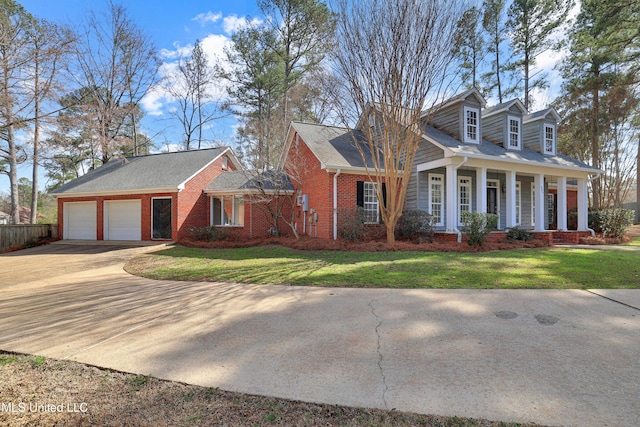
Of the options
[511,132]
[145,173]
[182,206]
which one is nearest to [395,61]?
[511,132]

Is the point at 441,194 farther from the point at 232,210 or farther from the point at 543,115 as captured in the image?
the point at 232,210

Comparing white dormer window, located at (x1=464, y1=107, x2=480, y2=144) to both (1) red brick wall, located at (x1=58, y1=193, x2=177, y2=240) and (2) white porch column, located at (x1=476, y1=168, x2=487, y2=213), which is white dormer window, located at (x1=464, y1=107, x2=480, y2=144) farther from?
(1) red brick wall, located at (x1=58, y1=193, x2=177, y2=240)

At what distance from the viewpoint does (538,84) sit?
76.6ft

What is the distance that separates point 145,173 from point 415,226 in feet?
50.7

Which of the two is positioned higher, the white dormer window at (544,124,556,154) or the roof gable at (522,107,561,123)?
the roof gable at (522,107,561,123)

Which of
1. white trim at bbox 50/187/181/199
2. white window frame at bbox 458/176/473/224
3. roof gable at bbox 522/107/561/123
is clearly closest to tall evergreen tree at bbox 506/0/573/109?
roof gable at bbox 522/107/561/123

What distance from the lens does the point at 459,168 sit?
14.7 m

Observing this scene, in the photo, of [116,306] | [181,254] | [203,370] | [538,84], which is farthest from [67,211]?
[538,84]

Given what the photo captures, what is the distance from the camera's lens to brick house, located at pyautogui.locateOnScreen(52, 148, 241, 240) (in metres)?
16.5

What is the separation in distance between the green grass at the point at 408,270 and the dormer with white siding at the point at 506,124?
7505 mm

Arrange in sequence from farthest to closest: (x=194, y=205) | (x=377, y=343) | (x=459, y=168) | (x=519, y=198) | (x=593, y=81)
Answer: (x=593, y=81) → (x=194, y=205) → (x=519, y=198) → (x=459, y=168) → (x=377, y=343)

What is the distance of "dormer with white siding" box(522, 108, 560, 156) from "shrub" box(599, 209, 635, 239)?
3.95 meters

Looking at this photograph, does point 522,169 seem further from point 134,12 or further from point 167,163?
point 134,12

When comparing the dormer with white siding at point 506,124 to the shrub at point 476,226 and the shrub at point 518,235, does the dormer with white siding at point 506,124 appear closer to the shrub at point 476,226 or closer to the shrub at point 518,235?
the shrub at point 518,235
